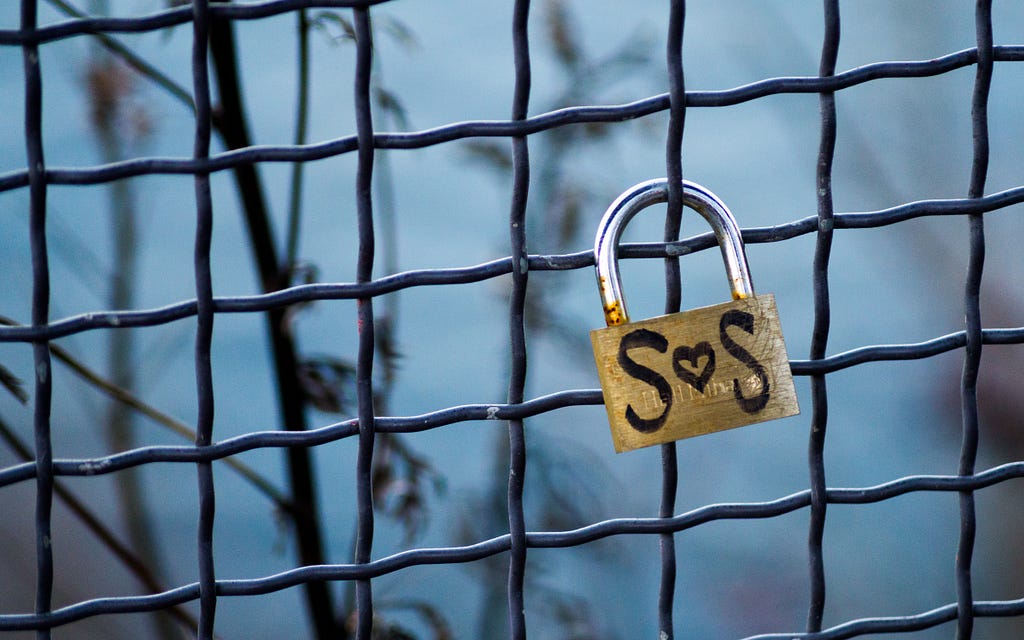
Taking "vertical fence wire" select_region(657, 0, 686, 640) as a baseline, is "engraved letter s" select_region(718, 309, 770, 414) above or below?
below

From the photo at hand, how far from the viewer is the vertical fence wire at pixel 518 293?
674 millimetres

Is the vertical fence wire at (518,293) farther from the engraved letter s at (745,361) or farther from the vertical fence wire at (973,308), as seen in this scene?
the vertical fence wire at (973,308)

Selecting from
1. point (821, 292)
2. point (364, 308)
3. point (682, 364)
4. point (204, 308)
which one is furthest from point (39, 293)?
point (821, 292)

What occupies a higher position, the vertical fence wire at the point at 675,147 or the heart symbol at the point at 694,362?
the vertical fence wire at the point at 675,147

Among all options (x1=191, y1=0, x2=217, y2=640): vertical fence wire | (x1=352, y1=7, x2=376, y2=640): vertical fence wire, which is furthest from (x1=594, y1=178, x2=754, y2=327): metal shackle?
(x1=191, y1=0, x2=217, y2=640): vertical fence wire

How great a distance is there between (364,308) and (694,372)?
260 millimetres

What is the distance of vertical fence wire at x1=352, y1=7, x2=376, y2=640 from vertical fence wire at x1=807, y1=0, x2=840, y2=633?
36 centimetres

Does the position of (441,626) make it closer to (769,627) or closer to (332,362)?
(332,362)

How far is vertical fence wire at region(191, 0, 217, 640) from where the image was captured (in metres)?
0.65

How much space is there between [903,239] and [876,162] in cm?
24

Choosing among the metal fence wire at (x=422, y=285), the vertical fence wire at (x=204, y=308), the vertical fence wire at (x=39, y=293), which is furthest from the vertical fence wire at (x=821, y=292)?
the vertical fence wire at (x=39, y=293)

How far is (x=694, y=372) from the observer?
65 cm

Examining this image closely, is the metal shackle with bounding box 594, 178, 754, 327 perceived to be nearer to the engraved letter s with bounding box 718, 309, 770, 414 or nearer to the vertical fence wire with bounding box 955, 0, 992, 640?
the engraved letter s with bounding box 718, 309, 770, 414

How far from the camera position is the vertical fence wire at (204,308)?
25.4 inches
